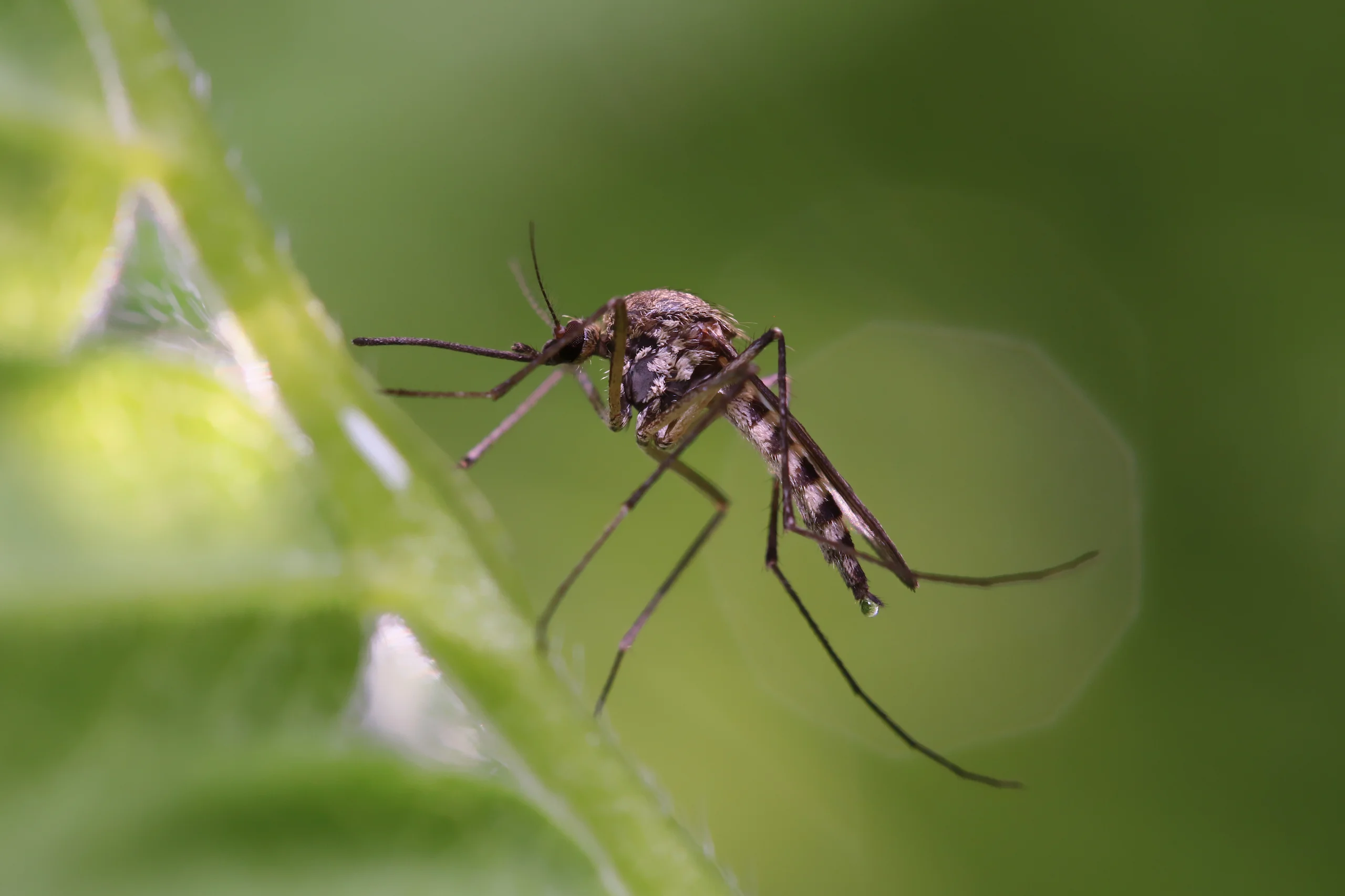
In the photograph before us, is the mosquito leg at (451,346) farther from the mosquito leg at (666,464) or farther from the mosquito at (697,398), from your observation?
the mosquito leg at (666,464)

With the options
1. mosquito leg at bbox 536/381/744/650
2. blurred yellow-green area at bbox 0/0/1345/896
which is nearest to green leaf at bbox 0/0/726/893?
mosquito leg at bbox 536/381/744/650

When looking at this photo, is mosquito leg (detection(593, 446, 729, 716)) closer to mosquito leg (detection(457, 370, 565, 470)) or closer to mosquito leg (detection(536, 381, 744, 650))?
mosquito leg (detection(536, 381, 744, 650))

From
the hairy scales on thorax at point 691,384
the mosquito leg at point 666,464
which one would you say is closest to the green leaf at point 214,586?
the mosquito leg at point 666,464

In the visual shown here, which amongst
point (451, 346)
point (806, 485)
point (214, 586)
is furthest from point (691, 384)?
point (214, 586)

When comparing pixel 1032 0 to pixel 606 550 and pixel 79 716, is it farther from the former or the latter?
pixel 79 716

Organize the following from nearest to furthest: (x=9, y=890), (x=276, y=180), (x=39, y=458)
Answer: (x=9, y=890), (x=39, y=458), (x=276, y=180)

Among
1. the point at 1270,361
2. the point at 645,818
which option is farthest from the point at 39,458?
the point at 1270,361

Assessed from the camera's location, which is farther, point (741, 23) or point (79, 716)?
point (741, 23)
